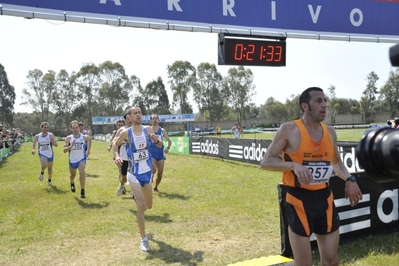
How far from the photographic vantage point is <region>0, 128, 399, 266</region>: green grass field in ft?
17.8

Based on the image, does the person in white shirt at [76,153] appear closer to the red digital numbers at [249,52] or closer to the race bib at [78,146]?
the race bib at [78,146]

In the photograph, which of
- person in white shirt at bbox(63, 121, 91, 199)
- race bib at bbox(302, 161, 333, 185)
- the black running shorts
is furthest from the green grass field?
race bib at bbox(302, 161, 333, 185)

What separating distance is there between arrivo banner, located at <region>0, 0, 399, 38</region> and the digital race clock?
17.1 inches

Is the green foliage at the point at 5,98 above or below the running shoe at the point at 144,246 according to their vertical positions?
above

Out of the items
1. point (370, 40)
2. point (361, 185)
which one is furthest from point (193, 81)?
point (361, 185)

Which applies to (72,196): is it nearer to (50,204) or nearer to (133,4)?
(50,204)

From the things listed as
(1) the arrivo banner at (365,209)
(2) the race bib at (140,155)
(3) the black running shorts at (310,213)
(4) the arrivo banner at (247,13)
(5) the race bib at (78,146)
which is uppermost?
(4) the arrivo banner at (247,13)

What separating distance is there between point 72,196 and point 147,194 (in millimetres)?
5154

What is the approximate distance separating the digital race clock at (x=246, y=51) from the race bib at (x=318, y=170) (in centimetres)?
521

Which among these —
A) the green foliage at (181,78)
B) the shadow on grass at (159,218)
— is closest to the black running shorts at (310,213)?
the shadow on grass at (159,218)

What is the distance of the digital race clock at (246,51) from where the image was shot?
8530mm

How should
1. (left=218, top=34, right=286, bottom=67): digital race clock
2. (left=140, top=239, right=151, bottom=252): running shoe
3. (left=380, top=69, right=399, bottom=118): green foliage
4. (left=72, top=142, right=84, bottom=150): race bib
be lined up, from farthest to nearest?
(left=380, top=69, right=399, bottom=118): green foliage, (left=72, top=142, right=84, bottom=150): race bib, (left=218, top=34, right=286, bottom=67): digital race clock, (left=140, top=239, right=151, bottom=252): running shoe

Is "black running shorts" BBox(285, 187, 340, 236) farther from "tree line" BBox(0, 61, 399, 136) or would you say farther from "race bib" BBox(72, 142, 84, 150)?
"tree line" BBox(0, 61, 399, 136)

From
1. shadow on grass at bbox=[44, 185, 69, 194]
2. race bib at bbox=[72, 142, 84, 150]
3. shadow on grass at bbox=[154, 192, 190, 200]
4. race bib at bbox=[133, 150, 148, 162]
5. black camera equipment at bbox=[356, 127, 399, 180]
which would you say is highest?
black camera equipment at bbox=[356, 127, 399, 180]
